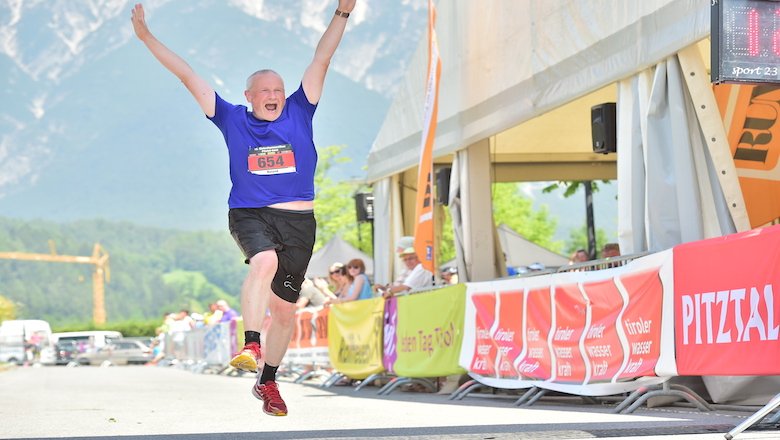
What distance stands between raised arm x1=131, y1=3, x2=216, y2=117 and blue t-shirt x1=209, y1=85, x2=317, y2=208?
149 millimetres

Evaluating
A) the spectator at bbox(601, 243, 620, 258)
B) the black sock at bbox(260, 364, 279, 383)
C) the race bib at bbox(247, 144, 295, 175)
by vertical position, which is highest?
the race bib at bbox(247, 144, 295, 175)

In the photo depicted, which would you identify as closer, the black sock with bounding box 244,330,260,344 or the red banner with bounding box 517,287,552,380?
the black sock with bounding box 244,330,260,344

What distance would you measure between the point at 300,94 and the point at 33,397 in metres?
8.91

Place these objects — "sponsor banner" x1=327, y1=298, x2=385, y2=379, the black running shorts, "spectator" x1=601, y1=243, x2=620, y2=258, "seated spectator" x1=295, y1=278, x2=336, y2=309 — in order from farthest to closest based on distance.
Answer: "seated spectator" x1=295, y1=278, x2=336, y2=309 < "sponsor banner" x1=327, y1=298, x2=385, y2=379 < "spectator" x1=601, y1=243, x2=620, y2=258 < the black running shorts

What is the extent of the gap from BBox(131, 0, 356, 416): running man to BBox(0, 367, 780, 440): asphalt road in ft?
3.11

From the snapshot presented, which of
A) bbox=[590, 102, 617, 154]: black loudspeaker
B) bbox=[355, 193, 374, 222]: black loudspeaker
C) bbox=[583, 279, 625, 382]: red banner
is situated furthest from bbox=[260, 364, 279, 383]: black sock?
bbox=[355, 193, 374, 222]: black loudspeaker

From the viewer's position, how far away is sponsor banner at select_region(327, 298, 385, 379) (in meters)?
15.6

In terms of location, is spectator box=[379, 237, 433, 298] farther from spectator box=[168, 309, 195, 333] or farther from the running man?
spectator box=[168, 309, 195, 333]

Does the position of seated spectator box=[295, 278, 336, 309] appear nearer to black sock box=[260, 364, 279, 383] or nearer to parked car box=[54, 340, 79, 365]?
black sock box=[260, 364, 279, 383]

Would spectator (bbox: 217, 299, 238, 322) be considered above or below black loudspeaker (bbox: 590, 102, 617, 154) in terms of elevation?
below

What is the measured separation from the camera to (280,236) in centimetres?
701

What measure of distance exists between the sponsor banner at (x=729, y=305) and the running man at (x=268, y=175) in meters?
2.69

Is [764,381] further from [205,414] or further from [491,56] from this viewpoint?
[491,56]

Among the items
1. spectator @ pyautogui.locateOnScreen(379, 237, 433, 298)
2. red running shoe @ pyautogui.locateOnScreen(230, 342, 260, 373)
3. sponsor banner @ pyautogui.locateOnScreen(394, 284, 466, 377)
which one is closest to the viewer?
red running shoe @ pyautogui.locateOnScreen(230, 342, 260, 373)
